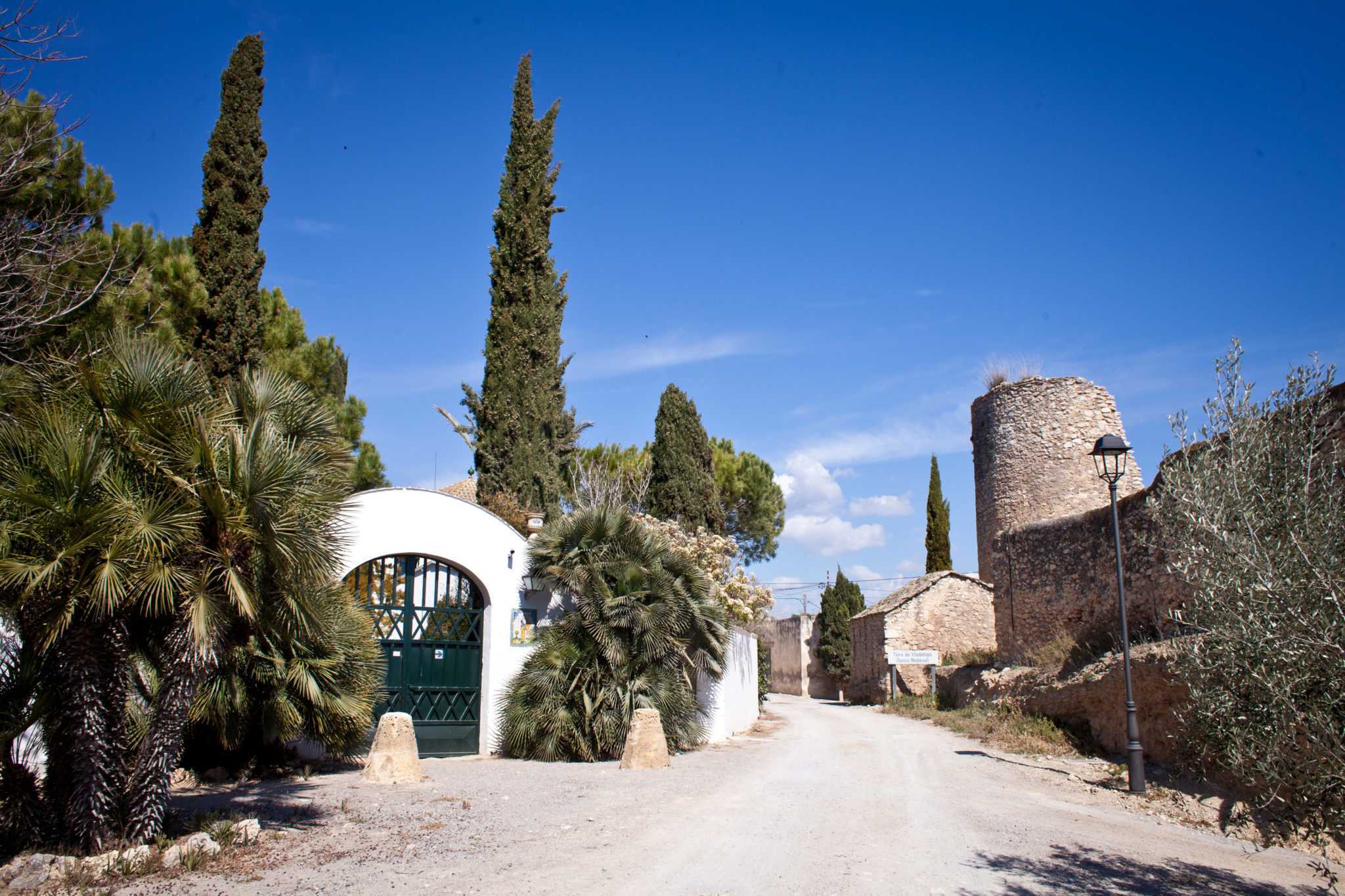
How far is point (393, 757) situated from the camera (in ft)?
39.2

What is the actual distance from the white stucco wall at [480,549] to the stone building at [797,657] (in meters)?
26.1

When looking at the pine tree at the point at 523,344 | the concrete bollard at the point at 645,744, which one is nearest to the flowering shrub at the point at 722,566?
the pine tree at the point at 523,344

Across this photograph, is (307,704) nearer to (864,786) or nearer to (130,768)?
(130,768)

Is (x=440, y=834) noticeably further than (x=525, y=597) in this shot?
No

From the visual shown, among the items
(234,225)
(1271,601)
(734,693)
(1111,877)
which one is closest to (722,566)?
(734,693)

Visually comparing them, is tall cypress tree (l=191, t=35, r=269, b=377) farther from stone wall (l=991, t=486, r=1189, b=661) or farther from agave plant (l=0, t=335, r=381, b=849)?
stone wall (l=991, t=486, r=1189, b=661)

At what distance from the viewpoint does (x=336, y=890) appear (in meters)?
6.53

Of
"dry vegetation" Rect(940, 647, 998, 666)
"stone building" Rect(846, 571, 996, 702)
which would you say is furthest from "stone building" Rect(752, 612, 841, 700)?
"dry vegetation" Rect(940, 647, 998, 666)

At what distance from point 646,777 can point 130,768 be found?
6.73 meters

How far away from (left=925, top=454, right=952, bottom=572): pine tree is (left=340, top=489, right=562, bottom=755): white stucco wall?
2356 cm

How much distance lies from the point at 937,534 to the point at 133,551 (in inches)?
1284

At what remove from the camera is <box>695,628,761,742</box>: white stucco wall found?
59.4 feet

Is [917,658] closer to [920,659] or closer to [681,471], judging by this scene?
[920,659]

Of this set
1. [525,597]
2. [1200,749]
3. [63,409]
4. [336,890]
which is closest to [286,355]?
A: [525,597]
